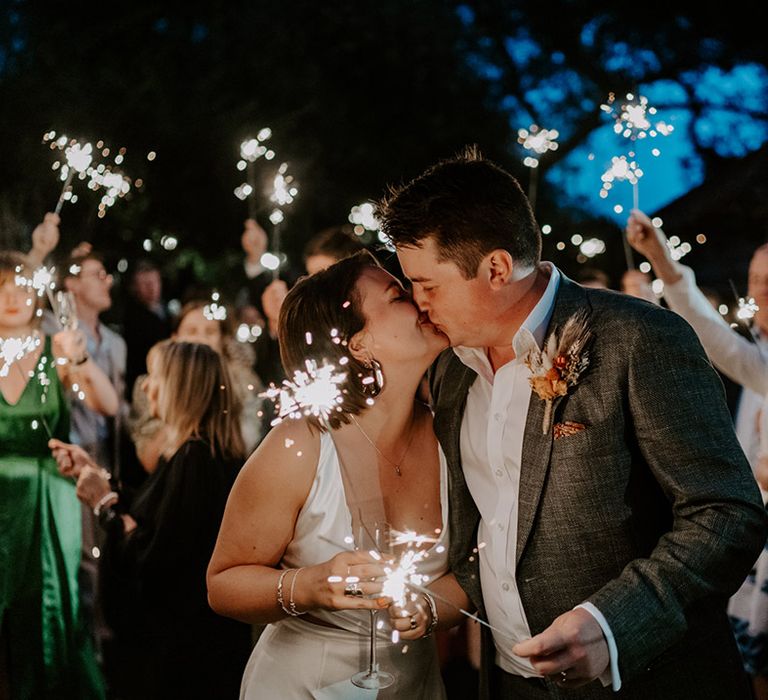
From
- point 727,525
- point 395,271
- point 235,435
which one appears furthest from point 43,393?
point 727,525

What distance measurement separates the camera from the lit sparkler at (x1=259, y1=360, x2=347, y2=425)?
2.71 meters

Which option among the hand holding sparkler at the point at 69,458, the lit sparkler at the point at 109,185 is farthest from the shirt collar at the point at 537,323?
the lit sparkler at the point at 109,185

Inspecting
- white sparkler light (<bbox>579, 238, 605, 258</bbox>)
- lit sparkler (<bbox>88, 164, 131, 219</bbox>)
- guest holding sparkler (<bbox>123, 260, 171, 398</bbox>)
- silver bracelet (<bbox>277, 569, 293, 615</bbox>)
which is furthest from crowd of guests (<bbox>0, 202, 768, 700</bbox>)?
white sparkler light (<bbox>579, 238, 605, 258</bbox>)

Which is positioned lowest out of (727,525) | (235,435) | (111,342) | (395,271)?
(727,525)

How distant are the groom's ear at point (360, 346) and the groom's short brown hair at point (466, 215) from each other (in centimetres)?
32

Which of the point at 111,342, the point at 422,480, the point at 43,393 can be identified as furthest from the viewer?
the point at 111,342

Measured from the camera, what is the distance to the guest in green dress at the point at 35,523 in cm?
444

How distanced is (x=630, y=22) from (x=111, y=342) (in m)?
7.83

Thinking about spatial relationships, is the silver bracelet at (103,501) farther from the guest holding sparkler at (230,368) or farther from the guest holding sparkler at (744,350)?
the guest holding sparkler at (744,350)

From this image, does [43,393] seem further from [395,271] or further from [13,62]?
[13,62]

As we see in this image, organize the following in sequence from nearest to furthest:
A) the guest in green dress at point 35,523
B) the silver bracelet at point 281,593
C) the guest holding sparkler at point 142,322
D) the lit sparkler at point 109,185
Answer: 1. the silver bracelet at point 281,593
2. the guest in green dress at point 35,523
3. the guest holding sparkler at point 142,322
4. the lit sparkler at point 109,185

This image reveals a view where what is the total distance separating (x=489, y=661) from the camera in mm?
2562

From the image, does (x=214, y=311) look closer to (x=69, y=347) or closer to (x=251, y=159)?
(x=69, y=347)

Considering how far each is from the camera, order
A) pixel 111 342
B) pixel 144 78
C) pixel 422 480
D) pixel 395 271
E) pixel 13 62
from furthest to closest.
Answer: pixel 144 78
pixel 13 62
pixel 111 342
pixel 395 271
pixel 422 480
